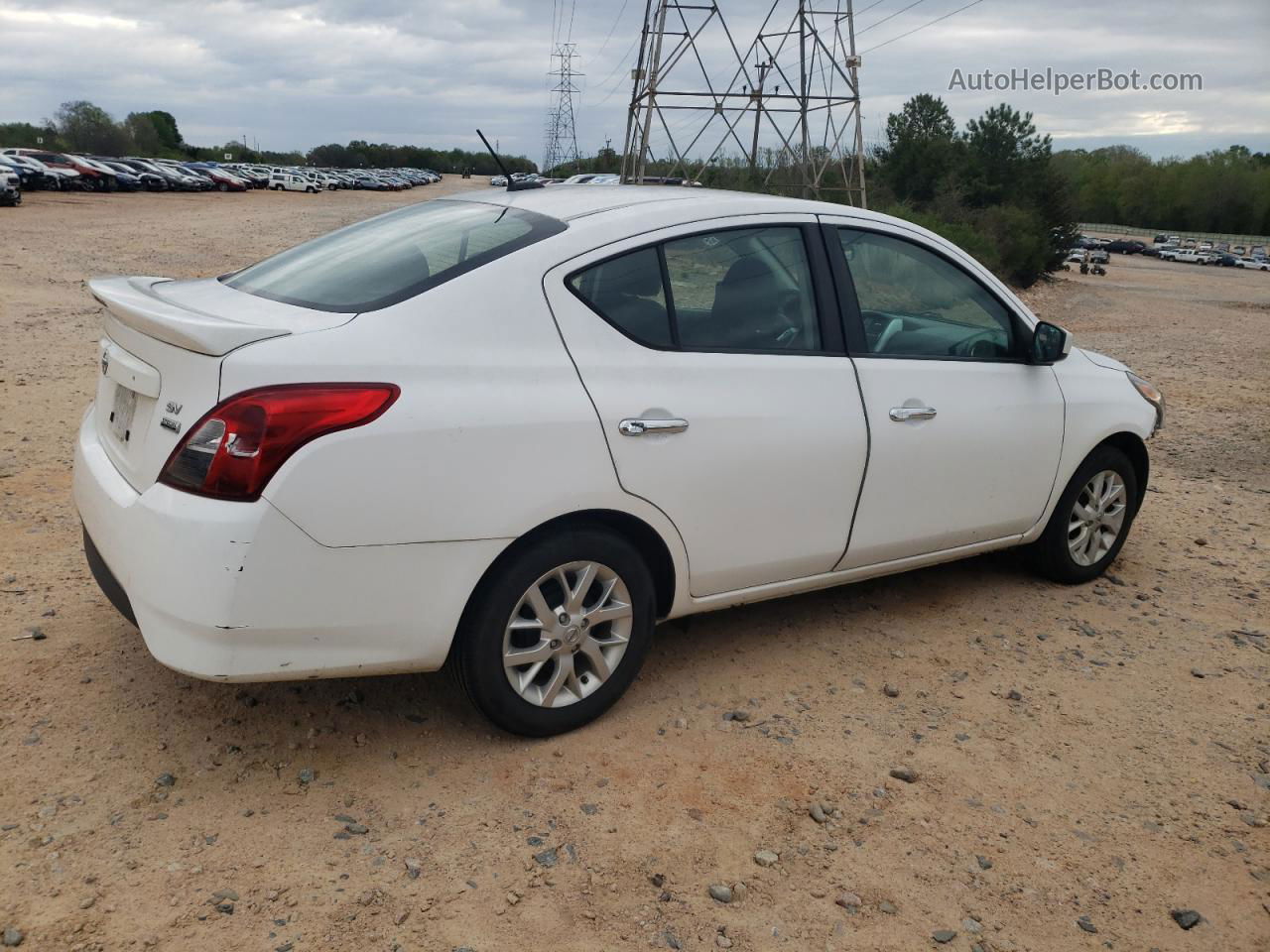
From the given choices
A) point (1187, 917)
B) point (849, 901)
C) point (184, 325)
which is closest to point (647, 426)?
point (184, 325)

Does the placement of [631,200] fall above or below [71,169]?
below

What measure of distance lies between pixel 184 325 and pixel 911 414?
2.55m

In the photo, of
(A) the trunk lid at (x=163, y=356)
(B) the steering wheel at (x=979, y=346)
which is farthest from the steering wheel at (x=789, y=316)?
(A) the trunk lid at (x=163, y=356)

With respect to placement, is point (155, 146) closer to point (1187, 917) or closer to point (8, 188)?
point (8, 188)

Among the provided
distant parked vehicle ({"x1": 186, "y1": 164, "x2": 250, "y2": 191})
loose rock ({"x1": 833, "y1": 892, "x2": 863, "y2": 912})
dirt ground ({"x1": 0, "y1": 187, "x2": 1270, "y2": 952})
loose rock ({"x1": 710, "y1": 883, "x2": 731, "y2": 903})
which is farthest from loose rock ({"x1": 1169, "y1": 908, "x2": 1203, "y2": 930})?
distant parked vehicle ({"x1": 186, "y1": 164, "x2": 250, "y2": 191})

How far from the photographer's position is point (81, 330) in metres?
10.8

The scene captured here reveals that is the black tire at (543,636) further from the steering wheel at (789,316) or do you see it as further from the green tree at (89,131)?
the green tree at (89,131)

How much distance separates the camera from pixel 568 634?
11.0 feet

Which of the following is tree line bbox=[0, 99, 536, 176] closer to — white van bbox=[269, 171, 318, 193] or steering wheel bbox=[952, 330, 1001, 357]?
white van bbox=[269, 171, 318, 193]

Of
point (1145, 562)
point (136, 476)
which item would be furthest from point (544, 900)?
point (1145, 562)

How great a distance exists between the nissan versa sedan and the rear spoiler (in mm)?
A: 10

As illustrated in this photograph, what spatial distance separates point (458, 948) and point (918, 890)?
1.21m

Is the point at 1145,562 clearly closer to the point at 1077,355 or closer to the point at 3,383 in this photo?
the point at 1077,355

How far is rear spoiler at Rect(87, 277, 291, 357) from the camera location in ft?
9.45
